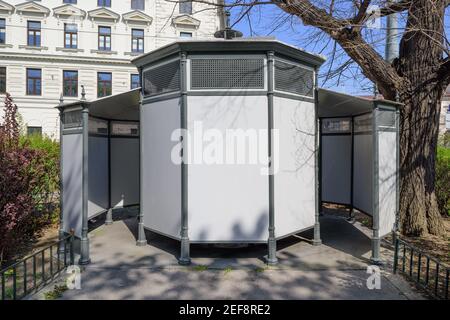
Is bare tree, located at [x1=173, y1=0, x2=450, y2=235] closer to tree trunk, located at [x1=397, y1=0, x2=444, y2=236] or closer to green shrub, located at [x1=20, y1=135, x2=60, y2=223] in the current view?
tree trunk, located at [x1=397, y1=0, x2=444, y2=236]

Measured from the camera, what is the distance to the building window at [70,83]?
26547 millimetres

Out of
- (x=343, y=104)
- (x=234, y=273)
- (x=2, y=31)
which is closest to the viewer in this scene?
(x=234, y=273)

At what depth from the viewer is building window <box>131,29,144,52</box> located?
1077 inches

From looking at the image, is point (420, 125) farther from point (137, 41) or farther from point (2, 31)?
point (2, 31)

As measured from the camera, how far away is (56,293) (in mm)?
4289

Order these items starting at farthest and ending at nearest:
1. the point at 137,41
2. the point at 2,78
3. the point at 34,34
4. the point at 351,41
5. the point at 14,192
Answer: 1. the point at 137,41
2. the point at 34,34
3. the point at 2,78
4. the point at 351,41
5. the point at 14,192

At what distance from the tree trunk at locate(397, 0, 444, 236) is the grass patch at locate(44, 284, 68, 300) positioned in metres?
7.14

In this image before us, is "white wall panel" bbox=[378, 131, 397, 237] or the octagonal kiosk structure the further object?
"white wall panel" bbox=[378, 131, 397, 237]

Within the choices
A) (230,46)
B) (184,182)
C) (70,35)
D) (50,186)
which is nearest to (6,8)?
(70,35)

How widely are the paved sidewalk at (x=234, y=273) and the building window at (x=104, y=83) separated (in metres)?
23.4

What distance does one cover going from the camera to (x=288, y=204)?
19.0 ft

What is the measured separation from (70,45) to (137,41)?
5710 mm

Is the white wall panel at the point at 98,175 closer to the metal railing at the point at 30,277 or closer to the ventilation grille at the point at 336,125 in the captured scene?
the metal railing at the point at 30,277

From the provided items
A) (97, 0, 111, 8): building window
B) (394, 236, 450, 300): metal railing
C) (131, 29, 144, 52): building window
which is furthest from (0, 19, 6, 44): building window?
(394, 236, 450, 300): metal railing
